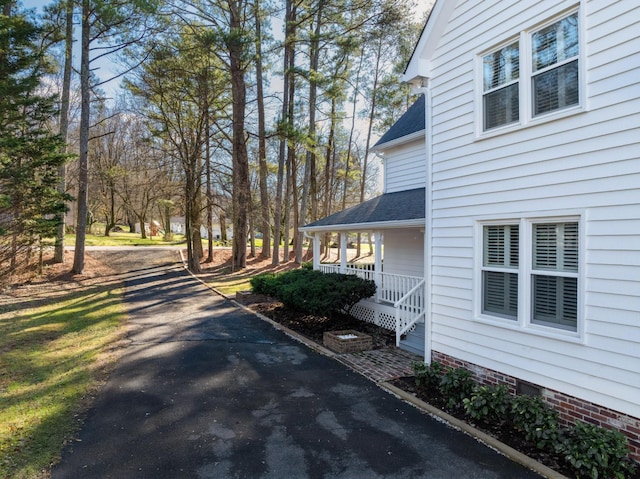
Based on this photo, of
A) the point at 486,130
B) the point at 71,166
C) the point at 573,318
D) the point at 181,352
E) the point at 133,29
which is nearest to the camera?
the point at 573,318

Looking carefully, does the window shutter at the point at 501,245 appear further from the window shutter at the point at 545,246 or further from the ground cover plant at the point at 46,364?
the ground cover plant at the point at 46,364

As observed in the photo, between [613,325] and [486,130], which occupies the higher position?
[486,130]

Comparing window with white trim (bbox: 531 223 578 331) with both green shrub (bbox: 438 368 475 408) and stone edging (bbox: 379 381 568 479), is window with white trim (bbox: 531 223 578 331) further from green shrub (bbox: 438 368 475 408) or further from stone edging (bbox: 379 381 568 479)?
stone edging (bbox: 379 381 568 479)

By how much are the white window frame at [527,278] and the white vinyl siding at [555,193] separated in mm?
22

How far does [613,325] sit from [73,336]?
10.2 meters

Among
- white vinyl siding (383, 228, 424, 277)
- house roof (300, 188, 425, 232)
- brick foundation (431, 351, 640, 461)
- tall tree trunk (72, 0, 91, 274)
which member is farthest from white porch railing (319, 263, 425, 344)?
tall tree trunk (72, 0, 91, 274)

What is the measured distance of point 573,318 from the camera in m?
4.46

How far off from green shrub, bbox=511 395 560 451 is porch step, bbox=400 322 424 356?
3219 millimetres

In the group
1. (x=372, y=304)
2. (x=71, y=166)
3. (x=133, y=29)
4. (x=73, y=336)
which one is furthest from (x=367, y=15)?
(x=71, y=166)

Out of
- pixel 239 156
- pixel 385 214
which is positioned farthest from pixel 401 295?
pixel 239 156

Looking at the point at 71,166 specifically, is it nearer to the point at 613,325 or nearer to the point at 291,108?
the point at 291,108

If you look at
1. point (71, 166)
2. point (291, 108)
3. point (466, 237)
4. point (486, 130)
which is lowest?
point (466, 237)

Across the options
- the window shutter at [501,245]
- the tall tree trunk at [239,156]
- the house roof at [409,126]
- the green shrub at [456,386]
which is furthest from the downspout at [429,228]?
the tall tree trunk at [239,156]

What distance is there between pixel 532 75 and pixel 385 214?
5.69 metres
